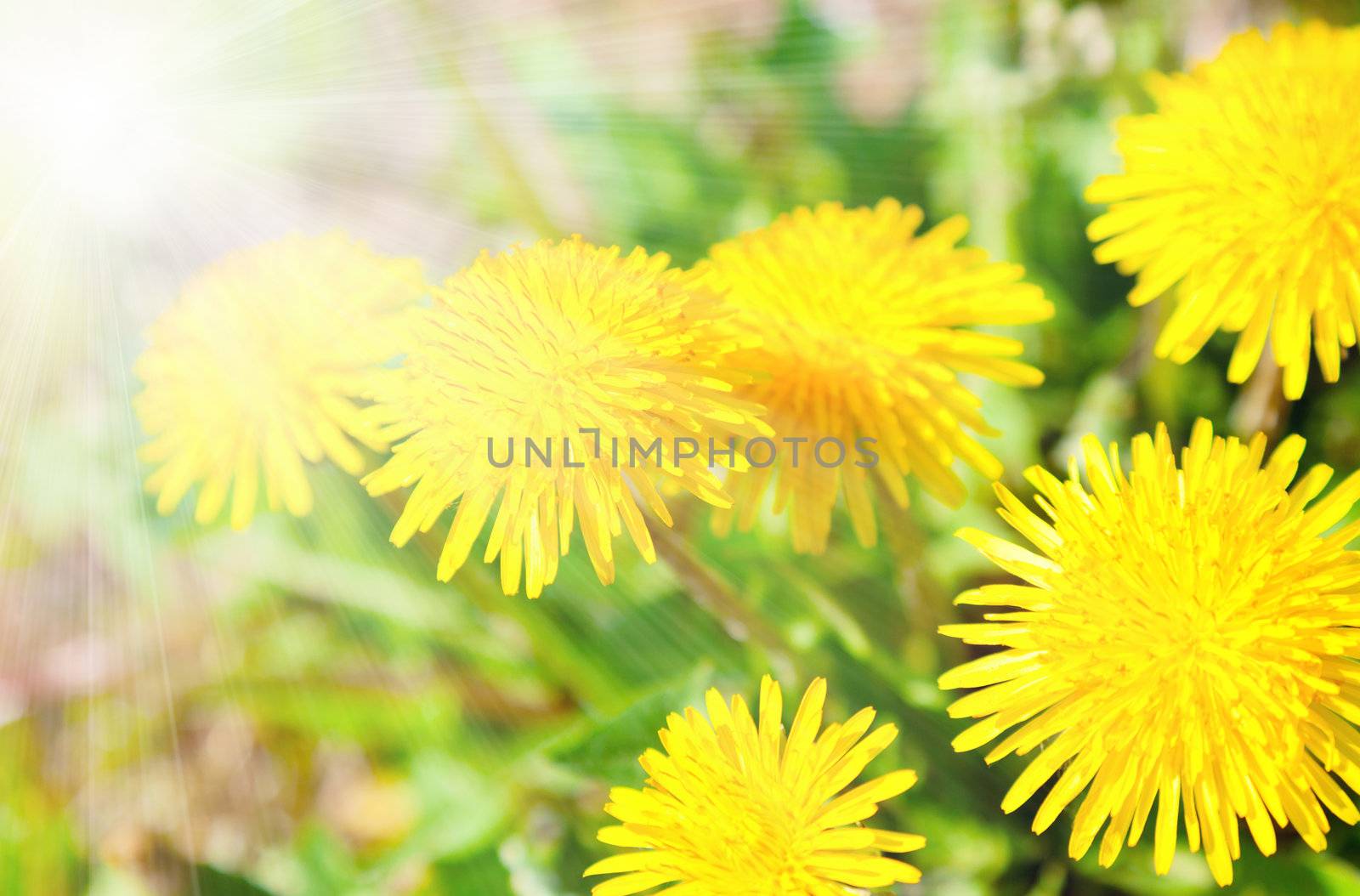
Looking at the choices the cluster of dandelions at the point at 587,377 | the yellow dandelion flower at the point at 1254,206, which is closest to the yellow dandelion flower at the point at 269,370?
the cluster of dandelions at the point at 587,377

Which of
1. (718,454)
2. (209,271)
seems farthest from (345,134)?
(718,454)

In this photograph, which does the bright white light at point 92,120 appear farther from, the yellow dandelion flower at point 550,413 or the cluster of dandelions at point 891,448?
the yellow dandelion flower at point 550,413

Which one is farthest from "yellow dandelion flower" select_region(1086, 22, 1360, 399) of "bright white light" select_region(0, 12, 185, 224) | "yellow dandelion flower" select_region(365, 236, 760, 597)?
"bright white light" select_region(0, 12, 185, 224)

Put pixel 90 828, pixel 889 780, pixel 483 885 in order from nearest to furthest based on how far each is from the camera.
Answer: pixel 889 780 → pixel 483 885 → pixel 90 828

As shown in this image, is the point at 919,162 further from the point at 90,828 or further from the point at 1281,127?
the point at 90,828

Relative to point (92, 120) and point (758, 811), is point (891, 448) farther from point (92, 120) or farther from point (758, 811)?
point (92, 120)

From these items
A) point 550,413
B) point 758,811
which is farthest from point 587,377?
point 758,811

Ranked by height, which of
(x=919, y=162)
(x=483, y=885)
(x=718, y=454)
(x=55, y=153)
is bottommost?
(x=483, y=885)
